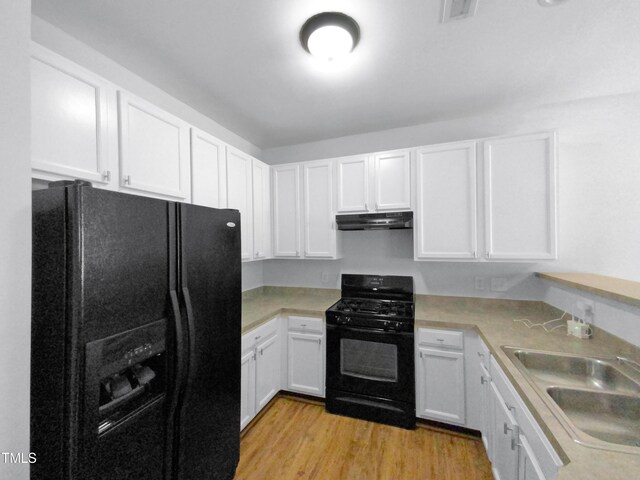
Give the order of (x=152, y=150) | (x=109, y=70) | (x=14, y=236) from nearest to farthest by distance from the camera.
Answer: (x=14, y=236) < (x=152, y=150) < (x=109, y=70)

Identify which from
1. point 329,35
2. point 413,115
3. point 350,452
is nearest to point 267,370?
point 350,452

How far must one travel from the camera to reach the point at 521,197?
2062 millimetres

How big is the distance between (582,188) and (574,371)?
1.60 meters

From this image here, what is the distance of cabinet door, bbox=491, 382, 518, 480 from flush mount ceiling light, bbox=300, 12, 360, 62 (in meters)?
2.07

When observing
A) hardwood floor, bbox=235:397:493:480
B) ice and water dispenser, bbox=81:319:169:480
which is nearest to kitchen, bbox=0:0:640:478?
ice and water dispenser, bbox=81:319:169:480

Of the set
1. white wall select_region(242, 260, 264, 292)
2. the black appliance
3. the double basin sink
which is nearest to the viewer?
the double basin sink

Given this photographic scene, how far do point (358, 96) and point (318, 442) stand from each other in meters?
2.67

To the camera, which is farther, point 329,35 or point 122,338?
point 329,35

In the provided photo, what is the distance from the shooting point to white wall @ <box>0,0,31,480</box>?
0.81 m

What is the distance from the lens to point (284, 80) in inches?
74.2

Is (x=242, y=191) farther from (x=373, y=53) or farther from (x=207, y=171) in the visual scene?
Result: (x=373, y=53)

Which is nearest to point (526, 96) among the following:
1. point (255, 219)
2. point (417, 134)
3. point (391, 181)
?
point (417, 134)

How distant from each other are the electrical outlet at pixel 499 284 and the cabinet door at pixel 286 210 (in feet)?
6.10

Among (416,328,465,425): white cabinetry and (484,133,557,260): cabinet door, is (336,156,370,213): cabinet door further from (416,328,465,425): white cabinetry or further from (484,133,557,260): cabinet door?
(416,328,465,425): white cabinetry
